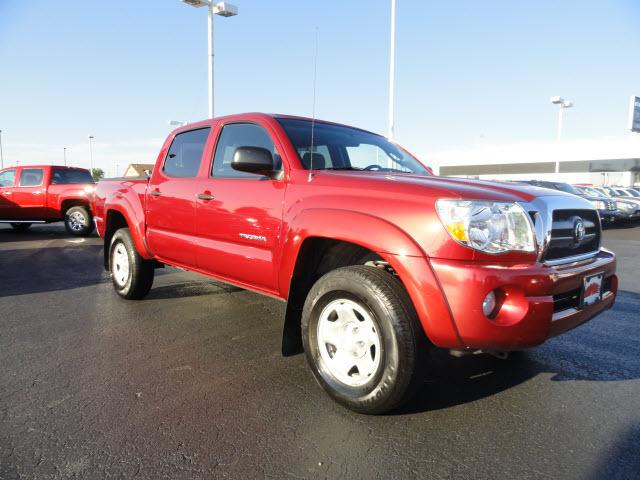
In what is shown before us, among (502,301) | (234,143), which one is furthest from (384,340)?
(234,143)

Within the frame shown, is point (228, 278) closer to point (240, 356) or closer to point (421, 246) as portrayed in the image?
point (240, 356)

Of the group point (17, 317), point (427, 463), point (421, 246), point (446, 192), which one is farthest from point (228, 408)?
point (17, 317)

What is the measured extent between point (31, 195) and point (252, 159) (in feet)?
36.6

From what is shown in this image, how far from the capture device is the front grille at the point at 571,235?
259cm

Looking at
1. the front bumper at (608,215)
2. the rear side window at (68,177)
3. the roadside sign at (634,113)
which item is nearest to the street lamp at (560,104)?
the roadside sign at (634,113)

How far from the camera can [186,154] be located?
441cm

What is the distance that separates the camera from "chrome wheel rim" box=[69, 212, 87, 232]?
11.7 metres

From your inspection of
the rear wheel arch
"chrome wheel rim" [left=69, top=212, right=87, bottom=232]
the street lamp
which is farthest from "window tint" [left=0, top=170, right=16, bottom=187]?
the street lamp

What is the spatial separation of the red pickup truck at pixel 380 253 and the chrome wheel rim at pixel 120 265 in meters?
1.56

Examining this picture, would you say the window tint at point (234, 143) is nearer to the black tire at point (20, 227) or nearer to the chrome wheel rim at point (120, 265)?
the chrome wheel rim at point (120, 265)

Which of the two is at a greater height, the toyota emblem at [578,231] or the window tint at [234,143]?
the window tint at [234,143]

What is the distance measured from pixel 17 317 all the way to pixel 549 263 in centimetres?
453

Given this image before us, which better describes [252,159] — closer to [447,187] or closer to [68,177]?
[447,187]

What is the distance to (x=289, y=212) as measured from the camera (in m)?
3.08
